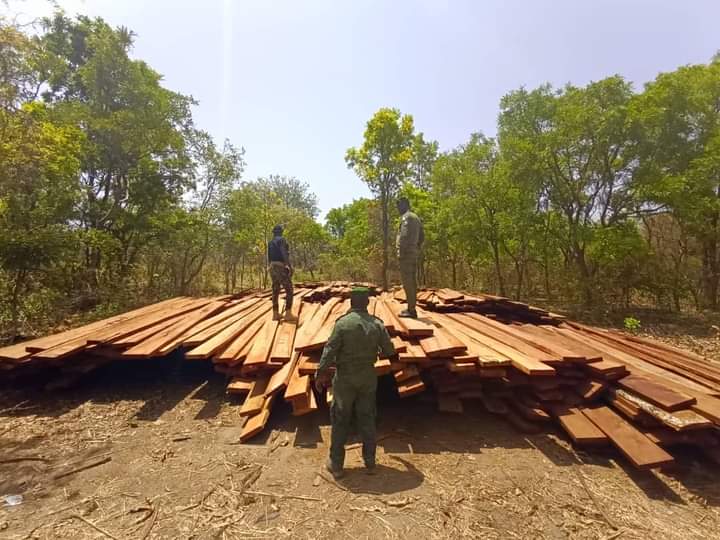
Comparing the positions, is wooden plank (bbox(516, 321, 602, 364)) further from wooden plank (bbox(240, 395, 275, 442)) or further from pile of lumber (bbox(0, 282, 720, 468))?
wooden plank (bbox(240, 395, 275, 442))

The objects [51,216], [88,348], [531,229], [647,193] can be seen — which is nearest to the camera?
[88,348]

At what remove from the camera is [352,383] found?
3672 mm

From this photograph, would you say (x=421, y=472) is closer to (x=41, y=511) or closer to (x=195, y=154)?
(x=41, y=511)

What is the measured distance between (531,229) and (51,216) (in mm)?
17637

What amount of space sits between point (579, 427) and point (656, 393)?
3.03 ft

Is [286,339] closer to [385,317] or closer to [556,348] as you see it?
[385,317]

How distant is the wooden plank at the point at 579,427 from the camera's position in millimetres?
3799

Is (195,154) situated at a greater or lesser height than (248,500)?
greater

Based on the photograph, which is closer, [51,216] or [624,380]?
[624,380]

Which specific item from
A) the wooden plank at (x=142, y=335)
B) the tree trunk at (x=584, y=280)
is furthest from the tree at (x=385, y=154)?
the wooden plank at (x=142, y=335)

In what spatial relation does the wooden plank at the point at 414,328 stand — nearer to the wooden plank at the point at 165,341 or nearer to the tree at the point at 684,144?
the wooden plank at the point at 165,341

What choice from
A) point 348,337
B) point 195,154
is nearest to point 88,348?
point 348,337

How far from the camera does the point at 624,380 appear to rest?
4.38 m

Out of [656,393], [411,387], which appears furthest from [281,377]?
[656,393]
